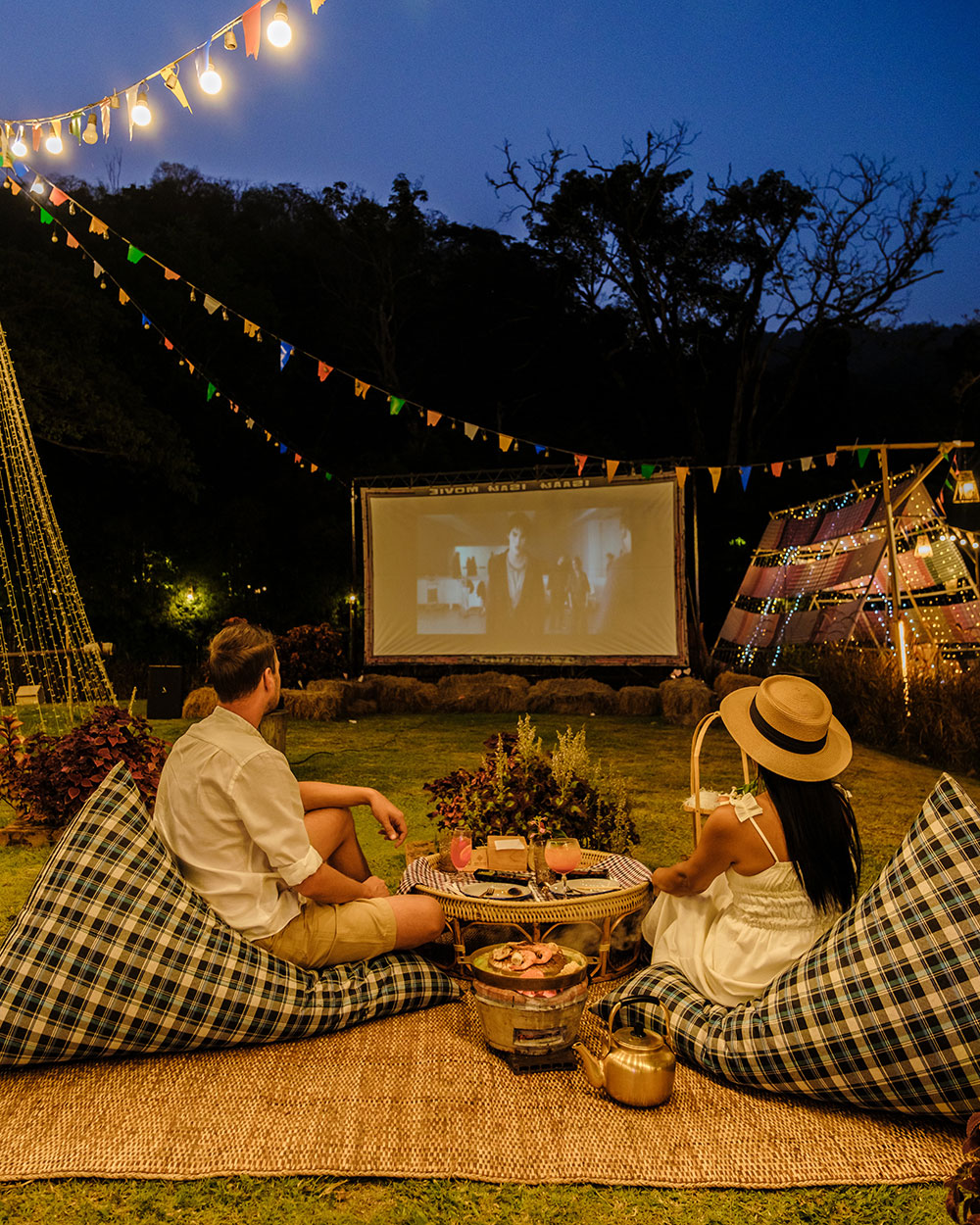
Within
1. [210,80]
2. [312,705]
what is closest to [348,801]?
[210,80]

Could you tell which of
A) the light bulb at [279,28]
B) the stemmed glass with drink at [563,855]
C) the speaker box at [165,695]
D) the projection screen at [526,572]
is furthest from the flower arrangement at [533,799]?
the projection screen at [526,572]

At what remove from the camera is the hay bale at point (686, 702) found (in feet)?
35.7

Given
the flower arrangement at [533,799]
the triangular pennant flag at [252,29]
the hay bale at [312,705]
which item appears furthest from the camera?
the hay bale at [312,705]

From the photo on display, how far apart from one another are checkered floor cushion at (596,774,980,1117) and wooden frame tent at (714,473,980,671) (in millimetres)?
7112

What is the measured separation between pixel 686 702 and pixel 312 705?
4493mm

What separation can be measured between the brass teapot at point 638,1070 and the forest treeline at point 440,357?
14.3 m

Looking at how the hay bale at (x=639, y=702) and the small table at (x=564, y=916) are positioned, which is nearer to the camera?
the small table at (x=564, y=916)

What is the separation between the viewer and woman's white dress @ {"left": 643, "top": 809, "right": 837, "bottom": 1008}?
2.73m

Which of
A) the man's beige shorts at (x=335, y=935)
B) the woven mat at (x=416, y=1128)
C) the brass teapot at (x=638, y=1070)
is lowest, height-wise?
the woven mat at (x=416, y=1128)

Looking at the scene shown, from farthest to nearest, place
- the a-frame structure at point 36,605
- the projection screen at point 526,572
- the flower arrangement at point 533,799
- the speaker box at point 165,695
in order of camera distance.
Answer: the projection screen at point 526,572 → the speaker box at point 165,695 → the a-frame structure at point 36,605 → the flower arrangement at point 533,799

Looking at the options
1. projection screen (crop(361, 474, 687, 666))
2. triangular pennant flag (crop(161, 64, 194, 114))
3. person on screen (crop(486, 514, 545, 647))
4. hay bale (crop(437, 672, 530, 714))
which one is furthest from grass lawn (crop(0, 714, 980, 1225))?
triangular pennant flag (crop(161, 64, 194, 114))

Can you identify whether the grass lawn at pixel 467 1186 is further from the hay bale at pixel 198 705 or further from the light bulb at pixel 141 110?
the light bulb at pixel 141 110

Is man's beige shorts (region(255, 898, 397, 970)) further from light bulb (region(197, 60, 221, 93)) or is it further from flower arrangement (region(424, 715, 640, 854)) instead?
light bulb (region(197, 60, 221, 93))

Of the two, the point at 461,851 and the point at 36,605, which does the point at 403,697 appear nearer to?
the point at 36,605
